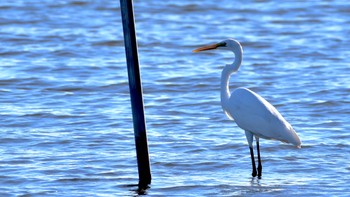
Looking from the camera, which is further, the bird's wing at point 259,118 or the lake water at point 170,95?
the bird's wing at point 259,118

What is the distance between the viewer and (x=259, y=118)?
808 cm

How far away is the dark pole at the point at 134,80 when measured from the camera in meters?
6.88

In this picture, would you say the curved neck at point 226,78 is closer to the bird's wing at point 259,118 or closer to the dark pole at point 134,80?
the bird's wing at point 259,118

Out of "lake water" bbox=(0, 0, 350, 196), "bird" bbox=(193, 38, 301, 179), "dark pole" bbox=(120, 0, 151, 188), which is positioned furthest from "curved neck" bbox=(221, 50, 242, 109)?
"dark pole" bbox=(120, 0, 151, 188)

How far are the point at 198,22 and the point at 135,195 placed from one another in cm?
1131

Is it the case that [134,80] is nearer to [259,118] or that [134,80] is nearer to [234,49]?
[259,118]

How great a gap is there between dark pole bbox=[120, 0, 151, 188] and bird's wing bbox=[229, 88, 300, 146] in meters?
1.19

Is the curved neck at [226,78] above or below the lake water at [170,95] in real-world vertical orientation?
above

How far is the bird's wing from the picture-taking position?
26.1ft

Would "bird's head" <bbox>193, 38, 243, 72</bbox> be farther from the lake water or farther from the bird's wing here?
Result: the lake water

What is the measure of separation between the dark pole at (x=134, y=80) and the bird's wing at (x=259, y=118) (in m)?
1.19

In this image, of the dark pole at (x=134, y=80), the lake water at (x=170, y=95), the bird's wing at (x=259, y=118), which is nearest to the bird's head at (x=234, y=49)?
the bird's wing at (x=259, y=118)

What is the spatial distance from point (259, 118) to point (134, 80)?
152 centimetres

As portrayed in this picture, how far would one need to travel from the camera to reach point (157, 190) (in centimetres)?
736
